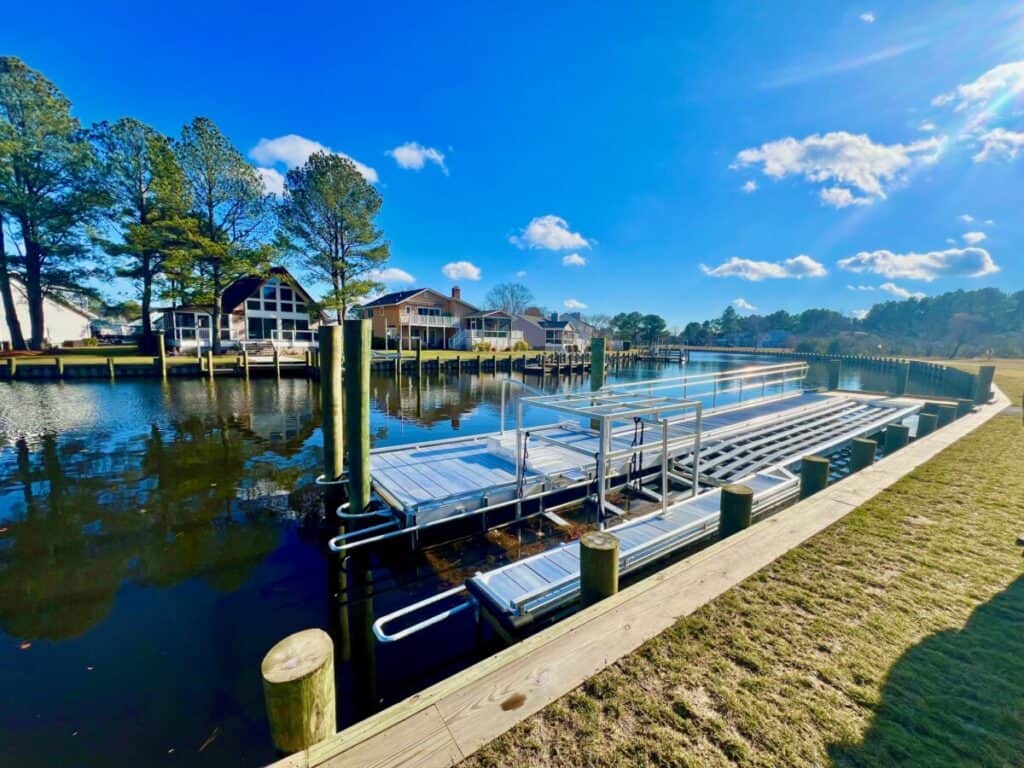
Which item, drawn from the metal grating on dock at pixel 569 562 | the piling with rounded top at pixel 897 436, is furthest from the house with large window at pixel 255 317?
the piling with rounded top at pixel 897 436

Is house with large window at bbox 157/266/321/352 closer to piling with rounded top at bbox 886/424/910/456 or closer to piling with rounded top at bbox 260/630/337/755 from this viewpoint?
piling with rounded top at bbox 260/630/337/755

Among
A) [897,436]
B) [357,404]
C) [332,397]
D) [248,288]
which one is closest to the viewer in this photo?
[357,404]

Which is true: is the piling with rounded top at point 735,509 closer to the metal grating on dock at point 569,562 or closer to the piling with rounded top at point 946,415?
the metal grating on dock at point 569,562

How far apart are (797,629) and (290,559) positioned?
573 centimetres

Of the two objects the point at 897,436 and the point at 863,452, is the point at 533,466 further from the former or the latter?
the point at 897,436

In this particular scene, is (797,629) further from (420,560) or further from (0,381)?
(0,381)

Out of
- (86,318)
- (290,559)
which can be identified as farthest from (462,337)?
(290,559)

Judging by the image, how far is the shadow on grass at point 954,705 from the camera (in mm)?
2104

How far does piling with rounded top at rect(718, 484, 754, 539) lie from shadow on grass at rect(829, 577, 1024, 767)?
183 centimetres

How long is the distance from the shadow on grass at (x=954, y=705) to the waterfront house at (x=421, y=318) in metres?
37.2

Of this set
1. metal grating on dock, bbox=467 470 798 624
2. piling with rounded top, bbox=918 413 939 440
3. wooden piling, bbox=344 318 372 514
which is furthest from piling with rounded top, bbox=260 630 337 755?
piling with rounded top, bbox=918 413 939 440

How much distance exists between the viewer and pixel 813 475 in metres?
6.20

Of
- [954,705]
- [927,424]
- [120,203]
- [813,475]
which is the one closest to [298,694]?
[954,705]

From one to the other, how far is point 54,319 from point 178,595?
4488 centimetres
